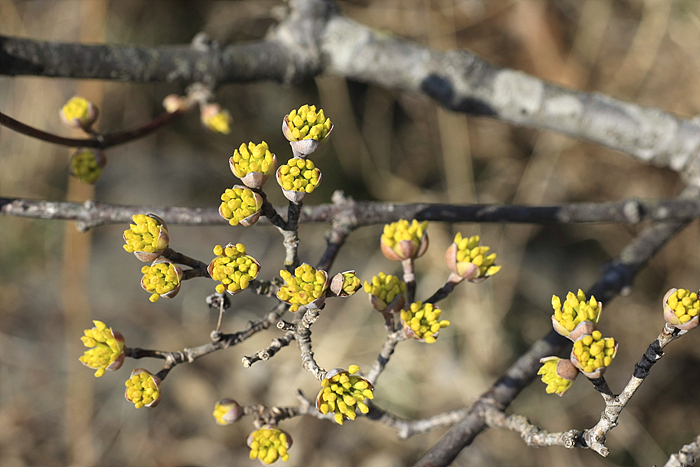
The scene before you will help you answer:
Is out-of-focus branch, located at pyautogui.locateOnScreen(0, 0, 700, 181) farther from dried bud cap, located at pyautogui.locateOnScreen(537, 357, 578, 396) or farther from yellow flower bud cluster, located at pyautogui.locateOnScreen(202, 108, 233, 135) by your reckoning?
dried bud cap, located at pyautogui.locateOnScreen(537, 357, 578, 396)

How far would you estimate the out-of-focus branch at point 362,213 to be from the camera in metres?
1.38

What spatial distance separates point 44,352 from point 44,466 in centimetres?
61

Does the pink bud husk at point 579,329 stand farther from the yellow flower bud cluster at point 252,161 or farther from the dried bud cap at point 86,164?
the dried bud cap at point 86,164

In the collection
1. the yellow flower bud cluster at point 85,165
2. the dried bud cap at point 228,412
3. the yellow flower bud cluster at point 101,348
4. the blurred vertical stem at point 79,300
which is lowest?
the blurred vertical stem at point 79,300

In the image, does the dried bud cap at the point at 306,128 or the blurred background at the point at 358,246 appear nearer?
the dried bud cap at the point at 306,128

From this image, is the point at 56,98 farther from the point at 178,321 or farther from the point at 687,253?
the point at 687,253

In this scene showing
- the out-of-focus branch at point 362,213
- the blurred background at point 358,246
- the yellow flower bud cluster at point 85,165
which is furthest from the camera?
the blurred background at point 358,246

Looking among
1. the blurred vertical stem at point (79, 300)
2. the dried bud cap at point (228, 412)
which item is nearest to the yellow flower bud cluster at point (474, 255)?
the dried bud cap at point (228, 412)

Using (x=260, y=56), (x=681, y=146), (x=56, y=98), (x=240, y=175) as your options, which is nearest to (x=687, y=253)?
(x=681, y=146)

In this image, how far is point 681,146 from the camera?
1881 mm

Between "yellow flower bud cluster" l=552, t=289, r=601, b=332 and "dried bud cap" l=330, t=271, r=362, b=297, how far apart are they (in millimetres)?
382

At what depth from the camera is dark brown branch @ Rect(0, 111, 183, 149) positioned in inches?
52.6

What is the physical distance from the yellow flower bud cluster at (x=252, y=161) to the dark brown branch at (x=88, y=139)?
0.72 m

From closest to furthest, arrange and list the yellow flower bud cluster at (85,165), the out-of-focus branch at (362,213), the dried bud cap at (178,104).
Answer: the out-of-focus branch at (362,213), the yellow flower bud cluster at (85,165), the dried bud cap at (178,104)
